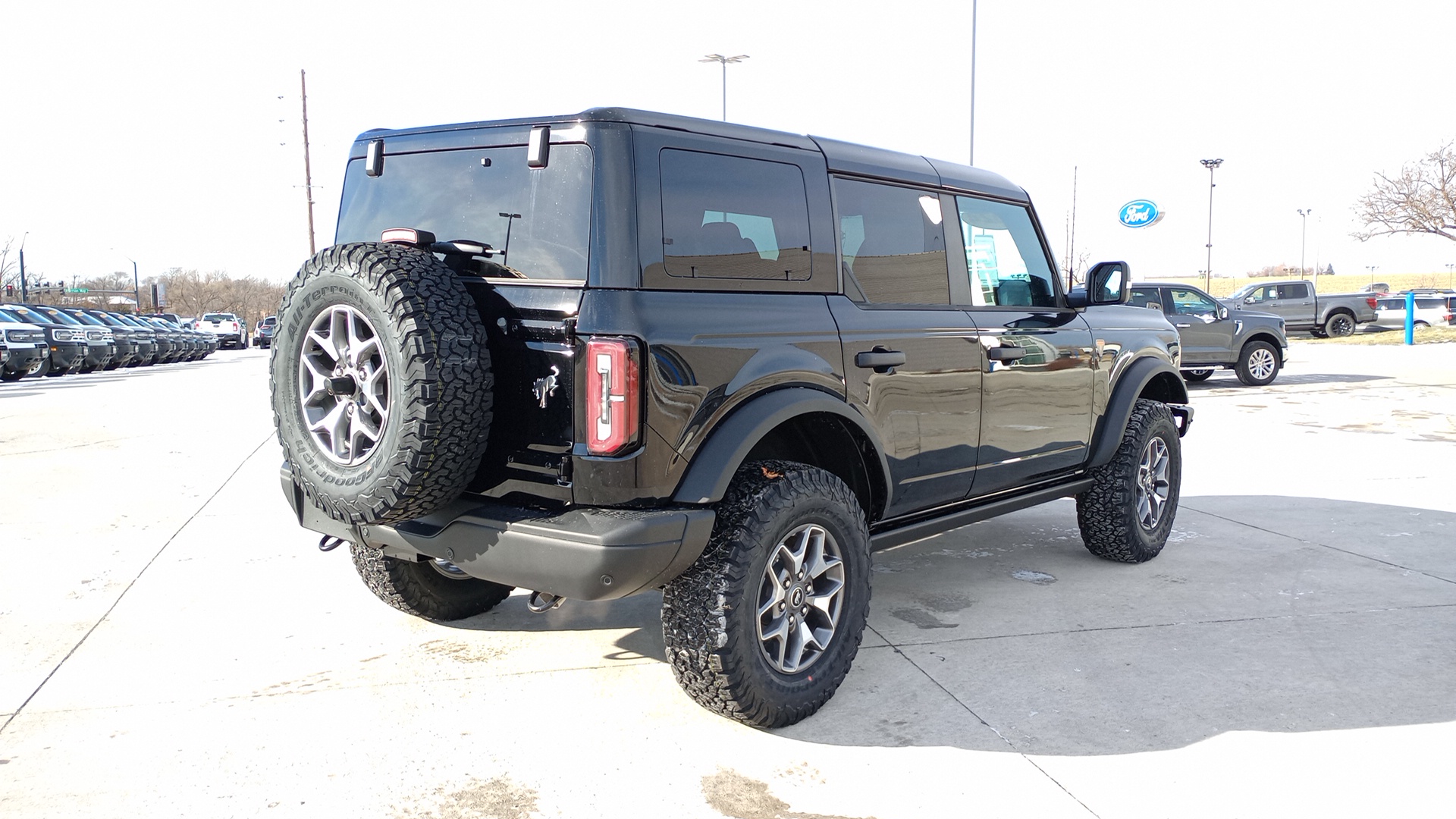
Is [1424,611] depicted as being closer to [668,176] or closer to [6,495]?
[668,176]

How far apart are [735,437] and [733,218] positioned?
31.3 inches

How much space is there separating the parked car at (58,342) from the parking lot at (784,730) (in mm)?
18171

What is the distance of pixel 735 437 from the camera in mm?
3227

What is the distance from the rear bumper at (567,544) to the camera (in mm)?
2979

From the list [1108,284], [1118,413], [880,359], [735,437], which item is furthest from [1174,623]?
[735,437]

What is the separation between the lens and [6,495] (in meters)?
7.47

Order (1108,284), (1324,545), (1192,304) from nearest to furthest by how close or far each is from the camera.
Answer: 1. (1108,284)
2. (1324,545)
3. (1192,304)

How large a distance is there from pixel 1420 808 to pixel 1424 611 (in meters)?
2.18

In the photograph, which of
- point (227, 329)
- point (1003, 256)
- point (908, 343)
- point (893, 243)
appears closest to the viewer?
point (908, 343)

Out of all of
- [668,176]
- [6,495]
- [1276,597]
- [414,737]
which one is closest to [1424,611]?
[1276,597]

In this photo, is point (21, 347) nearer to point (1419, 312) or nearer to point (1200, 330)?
point (1200, 330)

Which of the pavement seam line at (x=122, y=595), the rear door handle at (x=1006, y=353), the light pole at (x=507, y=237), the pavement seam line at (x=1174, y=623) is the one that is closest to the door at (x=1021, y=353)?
the rear door handle at (x=1006, y=353)

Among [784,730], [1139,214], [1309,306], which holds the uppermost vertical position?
[1139,214]

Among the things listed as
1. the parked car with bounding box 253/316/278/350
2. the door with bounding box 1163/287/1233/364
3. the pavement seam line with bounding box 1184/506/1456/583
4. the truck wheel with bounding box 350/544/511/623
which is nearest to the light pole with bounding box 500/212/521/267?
the truck wheel with bounding box 350/544/511/623
